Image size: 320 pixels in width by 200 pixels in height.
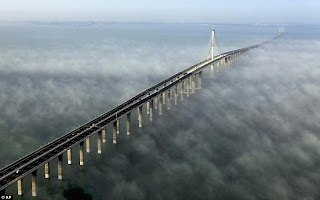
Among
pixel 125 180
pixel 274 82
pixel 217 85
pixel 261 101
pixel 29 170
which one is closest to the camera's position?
pixel 29 170

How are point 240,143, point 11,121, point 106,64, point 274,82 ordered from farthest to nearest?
1. point 106,64
2. point 274,82
3. point 11,121
4. point 240,143

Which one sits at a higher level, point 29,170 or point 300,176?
point 29,170

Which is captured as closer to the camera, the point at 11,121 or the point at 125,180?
the point at 125,180

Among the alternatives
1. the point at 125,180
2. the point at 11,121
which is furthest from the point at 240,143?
the point at 11,121

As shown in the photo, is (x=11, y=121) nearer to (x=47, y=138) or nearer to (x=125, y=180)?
(x=47, y=138)

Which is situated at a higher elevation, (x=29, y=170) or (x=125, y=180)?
(x=29, y=170)

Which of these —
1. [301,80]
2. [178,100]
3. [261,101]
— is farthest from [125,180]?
[301,80]

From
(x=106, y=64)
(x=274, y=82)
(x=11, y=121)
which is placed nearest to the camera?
(x=11, y=121)

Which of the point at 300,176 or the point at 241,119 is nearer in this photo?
the point at 300,176

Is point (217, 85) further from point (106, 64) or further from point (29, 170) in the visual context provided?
point (29, 170)
